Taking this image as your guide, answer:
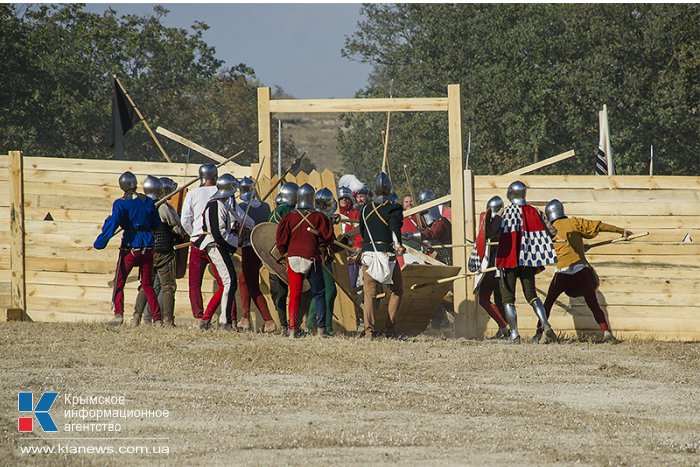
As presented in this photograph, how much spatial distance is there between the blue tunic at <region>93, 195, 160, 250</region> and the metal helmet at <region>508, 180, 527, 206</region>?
3816 mm

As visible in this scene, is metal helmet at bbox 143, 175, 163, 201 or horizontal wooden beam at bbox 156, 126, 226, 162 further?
horizontal wooden beam at bbox 156, 126, 226, 162

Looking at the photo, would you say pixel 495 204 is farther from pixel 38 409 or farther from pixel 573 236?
pixel 38 409

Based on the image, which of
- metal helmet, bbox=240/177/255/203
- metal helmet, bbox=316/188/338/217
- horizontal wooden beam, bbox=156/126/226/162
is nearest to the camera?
metal helmet, bbox=316/188/338/217

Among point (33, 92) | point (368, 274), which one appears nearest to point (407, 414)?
point (368, 274)

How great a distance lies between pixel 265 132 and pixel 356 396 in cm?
602

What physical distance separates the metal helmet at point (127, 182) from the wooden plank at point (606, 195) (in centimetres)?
400

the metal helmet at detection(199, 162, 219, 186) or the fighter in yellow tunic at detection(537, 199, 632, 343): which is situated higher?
the metal helmet at detection(199, 162, 219, 186)

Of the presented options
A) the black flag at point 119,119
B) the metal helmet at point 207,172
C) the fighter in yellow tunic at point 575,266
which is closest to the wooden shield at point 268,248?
the metal helmet at point 207,172

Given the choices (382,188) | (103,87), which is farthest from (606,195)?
(103,87)

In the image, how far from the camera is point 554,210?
13.9 metres

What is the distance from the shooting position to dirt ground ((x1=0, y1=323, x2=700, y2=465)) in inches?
294

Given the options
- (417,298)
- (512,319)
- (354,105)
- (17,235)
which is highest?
(354,105)

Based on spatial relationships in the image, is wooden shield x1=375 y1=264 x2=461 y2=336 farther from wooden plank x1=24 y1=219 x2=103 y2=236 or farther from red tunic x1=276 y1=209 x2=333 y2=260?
Result: wooden plank x1=24 y1=219 x2=103 y2=236

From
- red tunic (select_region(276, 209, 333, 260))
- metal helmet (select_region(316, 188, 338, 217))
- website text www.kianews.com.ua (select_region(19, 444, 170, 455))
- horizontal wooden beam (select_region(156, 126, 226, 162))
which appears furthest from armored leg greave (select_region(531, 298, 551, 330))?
website text www.kianews.com.ua (select_region(19, 444, 170, 455))
